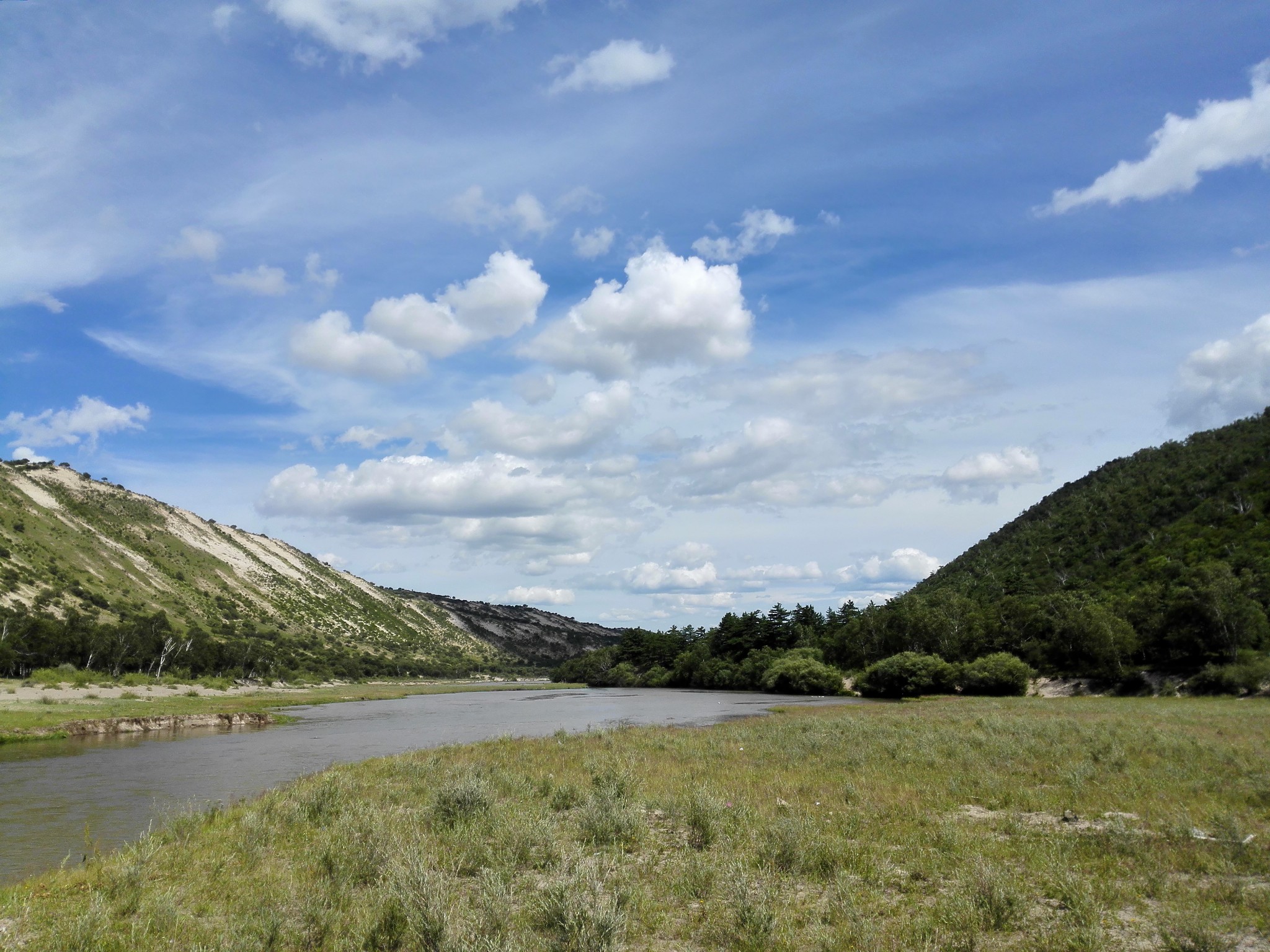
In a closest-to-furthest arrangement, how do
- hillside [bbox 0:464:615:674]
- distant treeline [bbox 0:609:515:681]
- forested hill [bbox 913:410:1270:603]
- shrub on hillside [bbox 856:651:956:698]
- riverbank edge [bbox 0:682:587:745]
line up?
riverbank edge [bbox 0:682:587:745]
distant treeline [bbox 0:609:515:681]
shrub on hillside [bbox 856:651:956:698]
forested hill [bbox 913:410:1270:603]
hillside [bbox 0:464:615:674]

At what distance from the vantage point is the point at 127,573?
448 feet

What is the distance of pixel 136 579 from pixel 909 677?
14066 cm

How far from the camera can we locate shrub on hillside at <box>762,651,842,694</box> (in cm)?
10019

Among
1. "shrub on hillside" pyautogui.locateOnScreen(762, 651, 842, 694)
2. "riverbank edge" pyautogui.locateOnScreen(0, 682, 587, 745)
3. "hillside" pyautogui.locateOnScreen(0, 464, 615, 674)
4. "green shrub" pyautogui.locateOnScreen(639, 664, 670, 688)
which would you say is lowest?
"green shrub" pyautogui.locateOnScreen(639, 664, 670, 688)

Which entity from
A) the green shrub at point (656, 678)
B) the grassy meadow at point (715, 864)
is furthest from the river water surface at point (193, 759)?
the green shrub at point (656, 678)

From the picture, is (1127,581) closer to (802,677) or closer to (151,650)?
(802,677)

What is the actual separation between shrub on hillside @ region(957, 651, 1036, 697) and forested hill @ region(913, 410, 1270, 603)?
21178mm

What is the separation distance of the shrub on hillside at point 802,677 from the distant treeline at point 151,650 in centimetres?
7956

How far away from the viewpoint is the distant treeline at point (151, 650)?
8156cm

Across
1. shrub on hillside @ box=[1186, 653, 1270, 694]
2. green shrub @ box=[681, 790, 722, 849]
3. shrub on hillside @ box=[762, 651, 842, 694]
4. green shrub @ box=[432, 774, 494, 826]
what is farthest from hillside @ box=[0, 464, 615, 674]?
shrub on hillside @ box=[1186, 653, 1270, 694]

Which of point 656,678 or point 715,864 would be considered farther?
point 656,678

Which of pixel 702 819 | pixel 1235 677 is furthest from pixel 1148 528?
pixel 702 819

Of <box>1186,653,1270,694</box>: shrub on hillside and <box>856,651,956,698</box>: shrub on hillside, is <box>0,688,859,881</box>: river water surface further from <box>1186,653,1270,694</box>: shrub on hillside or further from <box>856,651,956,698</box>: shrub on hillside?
<box>1186,653,1270,694</box>: shrub on hillside

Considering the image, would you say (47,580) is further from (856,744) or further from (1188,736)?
(1188,736)
